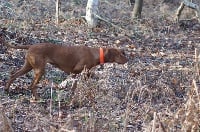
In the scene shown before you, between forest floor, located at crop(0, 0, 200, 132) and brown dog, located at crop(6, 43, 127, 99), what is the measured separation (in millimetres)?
252

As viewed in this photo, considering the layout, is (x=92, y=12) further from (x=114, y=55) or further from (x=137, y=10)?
(x=114, y=55)

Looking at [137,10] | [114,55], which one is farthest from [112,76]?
[137,10]

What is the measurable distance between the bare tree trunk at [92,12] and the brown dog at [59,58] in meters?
7.51

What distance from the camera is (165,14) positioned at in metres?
22.2

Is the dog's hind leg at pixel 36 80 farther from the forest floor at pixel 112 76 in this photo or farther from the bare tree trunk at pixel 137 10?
the bare tree trunk at pixel 137 10

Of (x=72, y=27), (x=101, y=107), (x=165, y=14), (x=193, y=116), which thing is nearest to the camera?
(x=193, y=116)

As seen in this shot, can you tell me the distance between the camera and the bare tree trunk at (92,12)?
16281mm

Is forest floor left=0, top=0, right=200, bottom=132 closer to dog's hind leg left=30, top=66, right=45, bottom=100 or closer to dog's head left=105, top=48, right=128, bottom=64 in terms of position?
dog's hind leg left=30, top=66, right=45, bottom=100

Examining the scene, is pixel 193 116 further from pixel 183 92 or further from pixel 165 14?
pixel 165 14

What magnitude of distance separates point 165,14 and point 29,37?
10598 mm

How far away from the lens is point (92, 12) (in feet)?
53.8

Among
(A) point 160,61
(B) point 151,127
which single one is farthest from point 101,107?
(A) point 160,61

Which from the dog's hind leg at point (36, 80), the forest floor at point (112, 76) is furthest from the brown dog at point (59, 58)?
the forest floor at point (112, 76)

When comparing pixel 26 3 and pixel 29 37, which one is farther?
pixel 26 3
